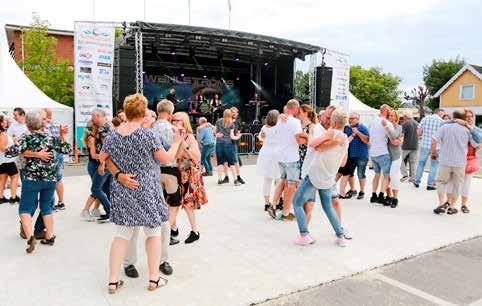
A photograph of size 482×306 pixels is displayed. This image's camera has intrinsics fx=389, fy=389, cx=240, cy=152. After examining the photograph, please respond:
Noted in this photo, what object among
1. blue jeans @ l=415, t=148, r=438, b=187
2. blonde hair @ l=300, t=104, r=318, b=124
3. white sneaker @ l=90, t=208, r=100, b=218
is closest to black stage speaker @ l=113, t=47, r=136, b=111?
white sneaker @ l=90, t=208, r=100, b=218

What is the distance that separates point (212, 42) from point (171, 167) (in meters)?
11.1

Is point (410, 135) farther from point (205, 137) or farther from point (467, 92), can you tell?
point (467, 92)

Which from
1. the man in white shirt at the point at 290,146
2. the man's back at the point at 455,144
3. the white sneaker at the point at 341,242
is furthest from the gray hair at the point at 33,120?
the man's back at the point at 455,144

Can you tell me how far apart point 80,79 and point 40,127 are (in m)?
7.47

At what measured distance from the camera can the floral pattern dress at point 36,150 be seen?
3844 millimetres

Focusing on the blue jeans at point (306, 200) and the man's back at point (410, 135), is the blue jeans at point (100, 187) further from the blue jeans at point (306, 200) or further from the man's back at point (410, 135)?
the man's back at point (410, 135)

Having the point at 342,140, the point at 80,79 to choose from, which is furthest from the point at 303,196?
the point at 80,79

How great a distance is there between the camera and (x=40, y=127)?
154 inches

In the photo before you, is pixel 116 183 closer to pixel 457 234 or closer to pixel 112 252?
pixel 112 252

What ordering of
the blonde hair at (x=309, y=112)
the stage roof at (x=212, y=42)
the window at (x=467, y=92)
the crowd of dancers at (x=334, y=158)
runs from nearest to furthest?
the crowd of dancers at (x=334, y=158) → the blonde hair at (x=309, y=112) → the stage roof at (x=212, y=42) → the window at (x=467, y=92)

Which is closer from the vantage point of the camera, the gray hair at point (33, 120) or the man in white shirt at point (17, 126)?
the gray hair at point (33, 120)

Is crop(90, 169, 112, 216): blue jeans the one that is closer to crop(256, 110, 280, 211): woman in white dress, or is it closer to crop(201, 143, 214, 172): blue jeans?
crop(256, 110, 280, 211): woman in white dress

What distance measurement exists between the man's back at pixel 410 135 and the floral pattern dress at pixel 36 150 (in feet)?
22.0

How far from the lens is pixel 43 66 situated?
21.8 meters
